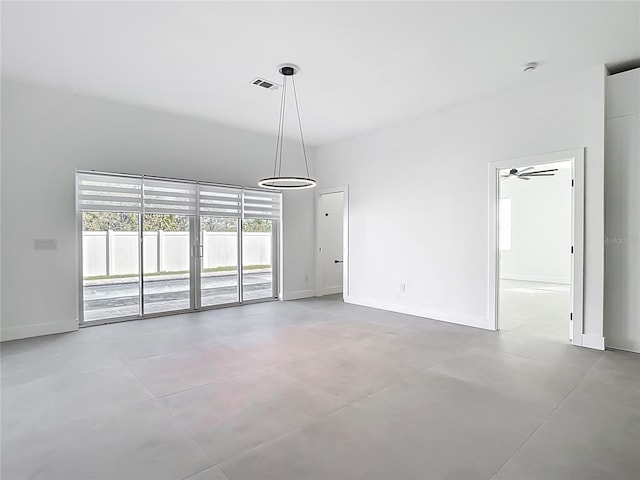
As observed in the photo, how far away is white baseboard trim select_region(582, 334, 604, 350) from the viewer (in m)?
4.05

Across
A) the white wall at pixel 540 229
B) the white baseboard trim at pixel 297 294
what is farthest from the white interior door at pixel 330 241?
the white wall at pixel 540 229

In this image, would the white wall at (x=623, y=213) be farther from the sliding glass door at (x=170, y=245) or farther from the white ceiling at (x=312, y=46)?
the sliding glass door at (x=170, y=245)

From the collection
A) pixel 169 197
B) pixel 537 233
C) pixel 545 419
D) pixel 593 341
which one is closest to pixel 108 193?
pixel 169 197

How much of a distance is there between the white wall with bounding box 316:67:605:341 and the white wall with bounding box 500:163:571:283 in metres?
5.61

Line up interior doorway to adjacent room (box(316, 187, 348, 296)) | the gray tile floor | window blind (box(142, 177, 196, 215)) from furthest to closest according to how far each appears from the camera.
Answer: interior doorway to adjacent room (box(316, 187, 348, 296)) < window blind (box(142, 177, 196, 215)) < the gray tile floor

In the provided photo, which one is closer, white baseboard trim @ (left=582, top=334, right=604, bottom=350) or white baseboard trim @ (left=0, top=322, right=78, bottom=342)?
white baseboard trim @ (left=582, top=334, right=604, bottom=350)

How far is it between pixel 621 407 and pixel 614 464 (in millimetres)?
898

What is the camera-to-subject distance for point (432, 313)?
563 centimetres

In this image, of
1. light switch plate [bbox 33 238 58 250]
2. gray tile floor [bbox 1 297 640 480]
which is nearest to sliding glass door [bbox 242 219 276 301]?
gray tile floor [bbox 1 297 640 480]

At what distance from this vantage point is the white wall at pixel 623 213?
3.99 m

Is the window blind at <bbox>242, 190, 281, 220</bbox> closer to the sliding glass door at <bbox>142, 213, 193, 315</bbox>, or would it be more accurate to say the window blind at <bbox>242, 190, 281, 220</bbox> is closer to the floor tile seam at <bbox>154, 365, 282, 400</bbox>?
the sliding glass door at <bbox>142, 213, 193, 315</bbox>

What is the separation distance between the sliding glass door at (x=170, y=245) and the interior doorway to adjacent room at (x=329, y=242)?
104 centimetres

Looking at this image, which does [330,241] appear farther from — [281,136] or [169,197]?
[169,197]

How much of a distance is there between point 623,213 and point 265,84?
4.52 m
